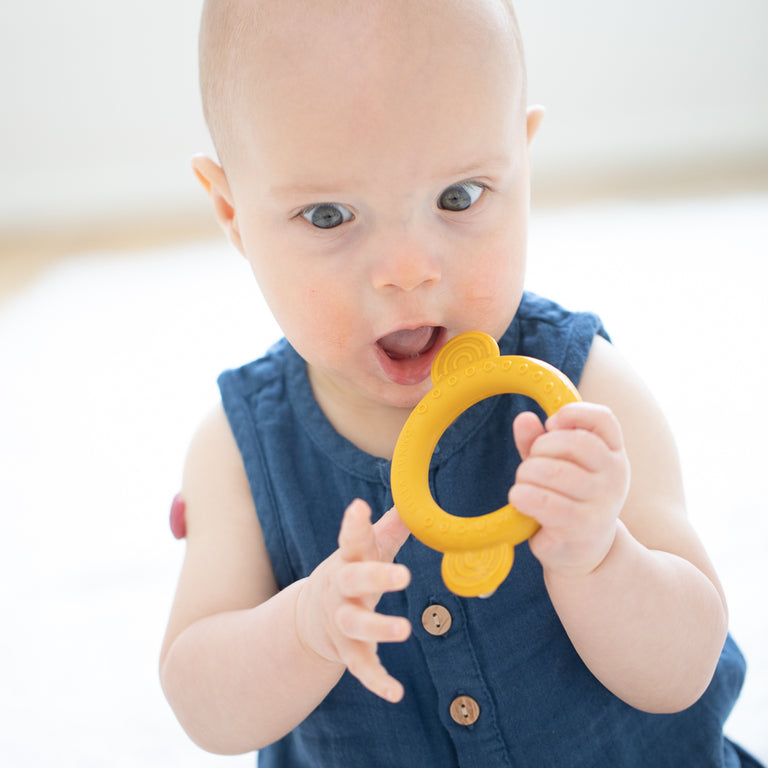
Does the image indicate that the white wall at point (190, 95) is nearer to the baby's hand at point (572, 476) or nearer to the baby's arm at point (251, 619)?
the baby's arm at point (251, 619)

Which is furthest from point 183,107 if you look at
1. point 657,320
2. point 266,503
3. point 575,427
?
point 575,427

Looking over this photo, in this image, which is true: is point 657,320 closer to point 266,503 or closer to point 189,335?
point 189,335

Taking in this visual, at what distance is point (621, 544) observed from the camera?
65 centimetres

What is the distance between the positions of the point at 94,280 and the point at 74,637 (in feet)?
4.50

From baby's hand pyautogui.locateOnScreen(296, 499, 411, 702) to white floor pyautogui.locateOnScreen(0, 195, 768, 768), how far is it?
0.45 meters

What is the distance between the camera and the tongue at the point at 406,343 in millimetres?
741

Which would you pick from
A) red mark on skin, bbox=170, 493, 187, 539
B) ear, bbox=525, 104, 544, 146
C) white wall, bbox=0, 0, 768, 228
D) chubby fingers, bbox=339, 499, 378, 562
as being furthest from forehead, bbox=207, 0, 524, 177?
white wall, bbox=0, 0, 768, 228

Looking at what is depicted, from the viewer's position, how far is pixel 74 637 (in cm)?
114

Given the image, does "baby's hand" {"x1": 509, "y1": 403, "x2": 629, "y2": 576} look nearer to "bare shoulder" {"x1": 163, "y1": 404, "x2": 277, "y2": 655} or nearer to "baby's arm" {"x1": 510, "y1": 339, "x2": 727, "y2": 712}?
"baby's arm" {"x1": 510, "y1": 339, "x2": 727, "y2": 712}

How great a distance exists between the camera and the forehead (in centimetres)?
63

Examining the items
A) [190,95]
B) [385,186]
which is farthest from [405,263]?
[190,95]

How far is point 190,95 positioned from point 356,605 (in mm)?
2430

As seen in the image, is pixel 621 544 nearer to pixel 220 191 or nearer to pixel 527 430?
pixel 527 430

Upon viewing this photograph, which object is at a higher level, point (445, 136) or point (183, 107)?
point (183, 107)
